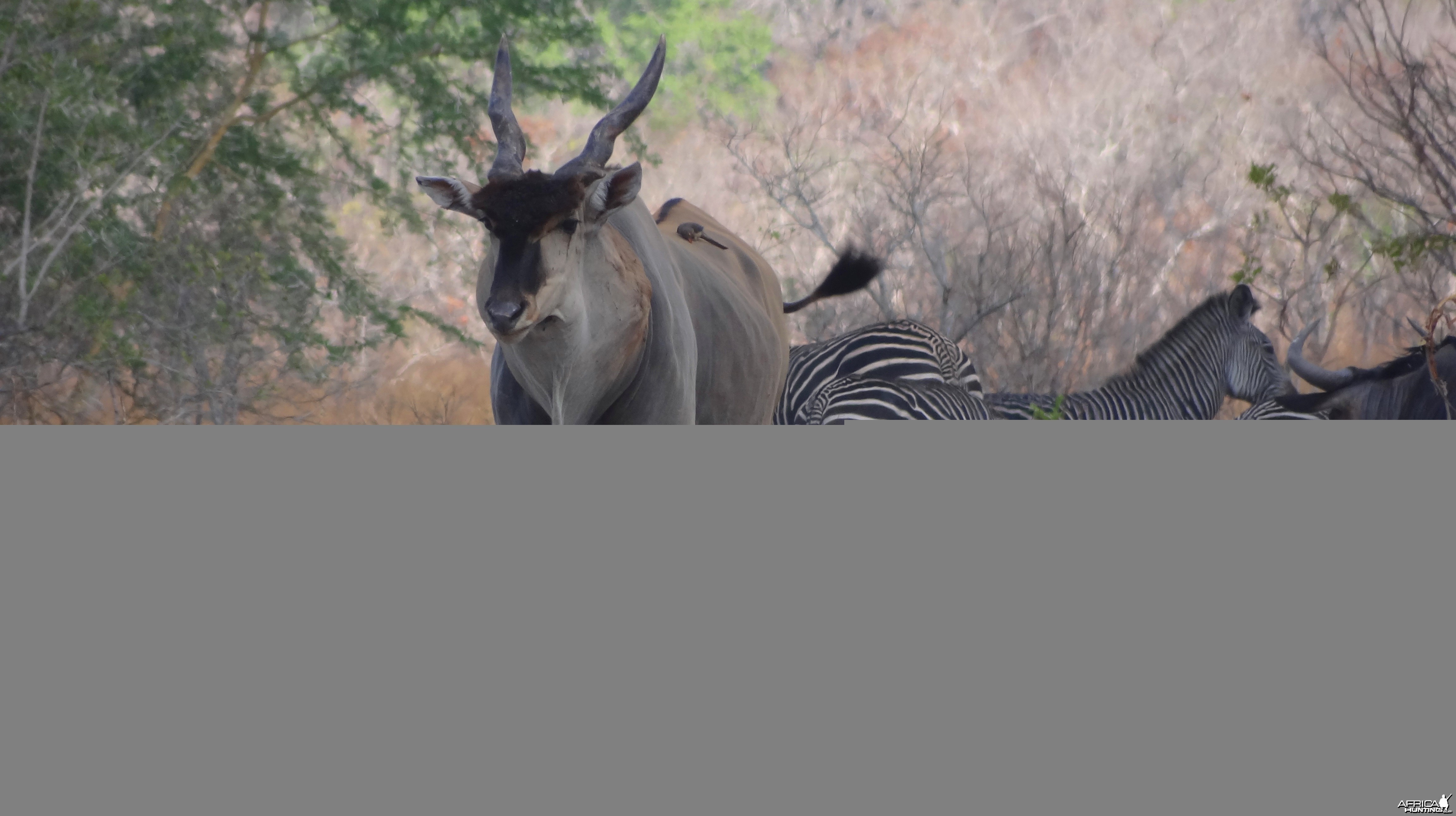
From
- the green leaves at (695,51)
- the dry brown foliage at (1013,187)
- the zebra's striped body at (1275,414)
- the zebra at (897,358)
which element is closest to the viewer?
the zebra's striped body at (1275,414)

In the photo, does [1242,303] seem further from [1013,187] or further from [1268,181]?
[1013,187]

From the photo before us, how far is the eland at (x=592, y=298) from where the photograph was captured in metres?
2.65

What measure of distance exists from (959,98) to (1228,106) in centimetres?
272

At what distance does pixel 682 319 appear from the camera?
330 cm

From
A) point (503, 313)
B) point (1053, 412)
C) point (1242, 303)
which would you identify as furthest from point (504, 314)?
point (1242, 303)

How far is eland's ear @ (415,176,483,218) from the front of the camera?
9.06ft

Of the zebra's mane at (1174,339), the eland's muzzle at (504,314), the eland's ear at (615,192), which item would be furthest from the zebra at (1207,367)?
the eland's muzzle at (504,314)

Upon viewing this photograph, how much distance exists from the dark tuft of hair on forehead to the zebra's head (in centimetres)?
548

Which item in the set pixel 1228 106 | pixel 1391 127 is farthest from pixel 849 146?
pixel 1391 127

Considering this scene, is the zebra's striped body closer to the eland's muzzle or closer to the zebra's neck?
the zebra's neck

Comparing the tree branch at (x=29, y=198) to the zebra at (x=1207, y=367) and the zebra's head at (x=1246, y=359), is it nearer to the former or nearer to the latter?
the zebra at (x=1207, y=367)

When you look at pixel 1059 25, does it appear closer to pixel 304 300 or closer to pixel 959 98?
pixel 959 98

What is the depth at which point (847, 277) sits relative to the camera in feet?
18.9

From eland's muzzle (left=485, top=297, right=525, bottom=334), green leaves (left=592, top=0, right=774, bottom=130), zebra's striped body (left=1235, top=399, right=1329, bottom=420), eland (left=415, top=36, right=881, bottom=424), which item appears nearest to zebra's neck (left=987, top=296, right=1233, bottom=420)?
zebra's striped body (left=1235, top=399, right=1329, bottom=420)
